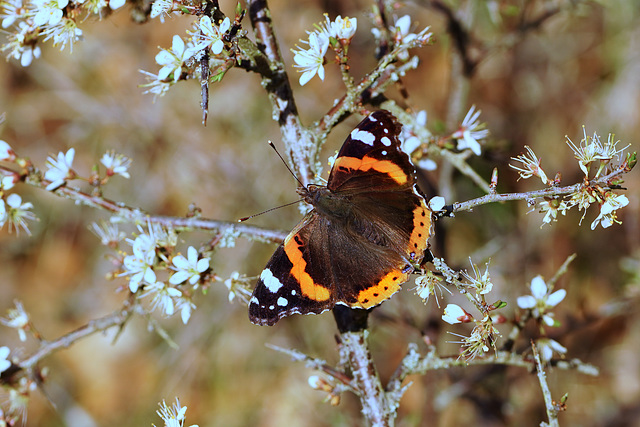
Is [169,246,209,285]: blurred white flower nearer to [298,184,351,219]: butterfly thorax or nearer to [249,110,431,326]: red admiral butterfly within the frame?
[249,110,431,326]: red admiral butterfly

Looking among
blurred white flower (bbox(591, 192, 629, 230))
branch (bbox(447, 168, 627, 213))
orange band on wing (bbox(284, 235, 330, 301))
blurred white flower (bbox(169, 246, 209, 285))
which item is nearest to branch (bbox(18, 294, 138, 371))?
blurred white flower (bbox(169, 246, 209, 285))

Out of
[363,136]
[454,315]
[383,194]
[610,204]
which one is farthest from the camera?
[383,194]

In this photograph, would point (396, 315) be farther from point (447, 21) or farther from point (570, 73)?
point (570, 73)

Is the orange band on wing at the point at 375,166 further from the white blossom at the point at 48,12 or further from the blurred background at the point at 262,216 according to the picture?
the blurred background at the point at 262,216

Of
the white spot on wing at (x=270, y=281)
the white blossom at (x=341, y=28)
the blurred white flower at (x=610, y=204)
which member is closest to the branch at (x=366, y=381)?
the white spot on wing at (x=270, y=281)

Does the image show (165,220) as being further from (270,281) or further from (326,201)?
(326,201)

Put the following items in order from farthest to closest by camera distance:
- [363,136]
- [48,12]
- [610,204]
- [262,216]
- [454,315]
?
1. [262,216]
2. [363,136]
3. [48,12]
4. [454,315]
5. [610,204]

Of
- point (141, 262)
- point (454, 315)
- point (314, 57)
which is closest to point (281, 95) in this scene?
point (314, 57)
